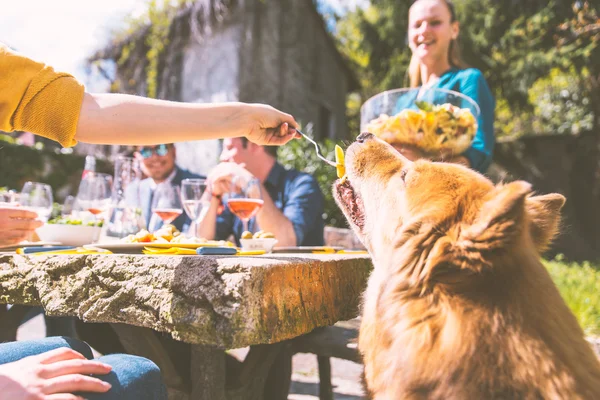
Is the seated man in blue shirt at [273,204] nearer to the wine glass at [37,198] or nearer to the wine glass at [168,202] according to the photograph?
the wine glass at [168,202]

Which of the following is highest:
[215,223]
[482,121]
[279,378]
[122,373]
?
[482,121]

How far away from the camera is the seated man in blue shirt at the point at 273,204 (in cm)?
306

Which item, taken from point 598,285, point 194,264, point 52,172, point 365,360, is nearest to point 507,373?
point 365,360

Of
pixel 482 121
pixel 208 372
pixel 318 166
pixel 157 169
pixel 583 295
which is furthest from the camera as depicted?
pixel 318 166

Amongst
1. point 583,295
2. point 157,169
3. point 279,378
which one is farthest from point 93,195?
point 583,295

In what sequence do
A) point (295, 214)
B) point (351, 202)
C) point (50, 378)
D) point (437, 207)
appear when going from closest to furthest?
point (50, 378) < point (437, 207) < point (351, 202) < point (295, 214)

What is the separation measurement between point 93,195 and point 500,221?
8.20ft

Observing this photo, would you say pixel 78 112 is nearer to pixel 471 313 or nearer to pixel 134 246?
pixel 134 246

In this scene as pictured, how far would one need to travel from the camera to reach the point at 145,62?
11.3m

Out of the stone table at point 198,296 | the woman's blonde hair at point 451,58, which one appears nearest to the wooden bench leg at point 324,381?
the stone table at point 198,296

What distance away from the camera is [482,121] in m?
2.83

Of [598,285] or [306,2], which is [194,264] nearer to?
[598,285]

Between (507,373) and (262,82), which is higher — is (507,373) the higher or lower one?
the lower one

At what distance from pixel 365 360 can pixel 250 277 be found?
0.56 metres
